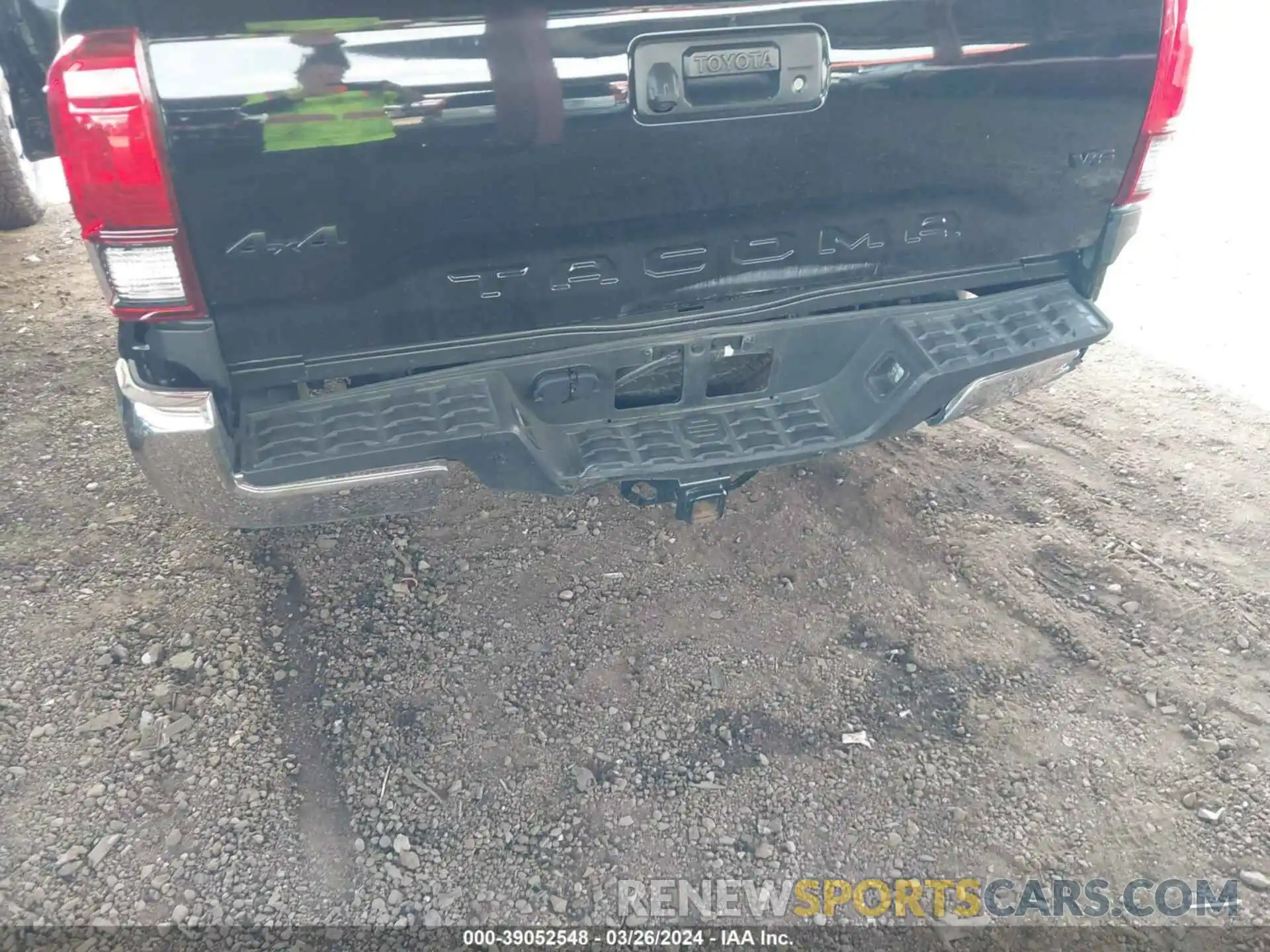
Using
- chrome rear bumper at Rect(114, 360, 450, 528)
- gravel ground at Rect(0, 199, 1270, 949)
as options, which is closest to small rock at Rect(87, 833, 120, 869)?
gravel ground at Rect(0, 199, 1270, 949)

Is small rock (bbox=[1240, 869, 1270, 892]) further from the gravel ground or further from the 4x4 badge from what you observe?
the 4x4 badge

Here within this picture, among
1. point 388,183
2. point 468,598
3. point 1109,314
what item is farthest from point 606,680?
point 1109,314

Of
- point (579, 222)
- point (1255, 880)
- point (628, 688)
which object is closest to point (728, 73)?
point (579, 222)

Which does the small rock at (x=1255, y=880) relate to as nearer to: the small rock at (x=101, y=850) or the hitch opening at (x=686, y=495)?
the hitch opening at (x=686, y=495)

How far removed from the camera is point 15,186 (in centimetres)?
526

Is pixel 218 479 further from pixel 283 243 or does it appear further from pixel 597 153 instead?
pixel 597 153

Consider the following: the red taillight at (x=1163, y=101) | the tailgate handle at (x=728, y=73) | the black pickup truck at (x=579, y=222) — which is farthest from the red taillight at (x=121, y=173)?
the red taillight at (x=1163, y=101)

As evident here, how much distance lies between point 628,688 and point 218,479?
1264mm

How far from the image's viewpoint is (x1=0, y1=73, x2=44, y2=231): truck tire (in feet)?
16.6

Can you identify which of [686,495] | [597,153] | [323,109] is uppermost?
[323,109]

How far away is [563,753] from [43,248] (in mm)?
4745

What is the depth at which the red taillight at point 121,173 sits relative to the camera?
5.68ft

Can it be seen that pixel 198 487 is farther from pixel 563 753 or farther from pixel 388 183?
pixel 563 753

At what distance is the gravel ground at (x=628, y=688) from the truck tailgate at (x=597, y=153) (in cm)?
60
